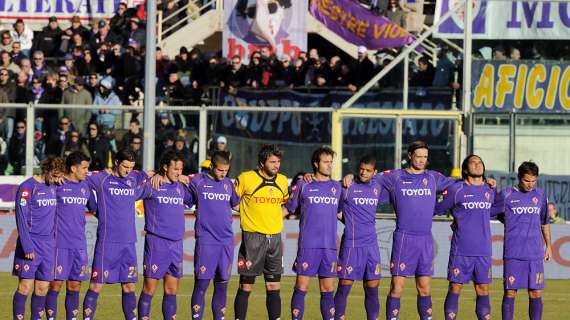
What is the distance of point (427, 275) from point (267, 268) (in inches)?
76.2

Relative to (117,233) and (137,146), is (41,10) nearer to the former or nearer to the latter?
(137,146)

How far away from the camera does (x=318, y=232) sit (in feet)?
57.1

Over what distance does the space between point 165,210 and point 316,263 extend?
1864 millimetres

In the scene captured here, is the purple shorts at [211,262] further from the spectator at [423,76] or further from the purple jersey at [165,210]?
the spectator at [423,76]

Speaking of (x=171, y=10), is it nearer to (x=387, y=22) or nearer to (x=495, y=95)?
(x=387, y=22)

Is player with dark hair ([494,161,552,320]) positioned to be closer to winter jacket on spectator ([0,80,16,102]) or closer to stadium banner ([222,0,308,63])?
winter jacket on spectator ([0,80,16,102])

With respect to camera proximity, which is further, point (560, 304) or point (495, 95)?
point (495, 95)

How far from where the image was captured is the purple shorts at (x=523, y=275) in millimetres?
17484

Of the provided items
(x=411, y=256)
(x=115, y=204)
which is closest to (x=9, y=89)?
(x=115, y=204)

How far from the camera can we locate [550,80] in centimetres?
2761

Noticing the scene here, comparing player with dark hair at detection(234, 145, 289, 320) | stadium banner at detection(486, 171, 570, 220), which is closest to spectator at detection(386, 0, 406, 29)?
stadium banner at detection(486, 171, 570, 220)

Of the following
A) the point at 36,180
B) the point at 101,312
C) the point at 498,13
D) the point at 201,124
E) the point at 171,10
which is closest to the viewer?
the point at 36,180

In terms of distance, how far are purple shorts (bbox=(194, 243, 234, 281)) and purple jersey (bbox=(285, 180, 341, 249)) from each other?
2.99 ft

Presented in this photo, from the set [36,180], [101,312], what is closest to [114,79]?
[101,312]
